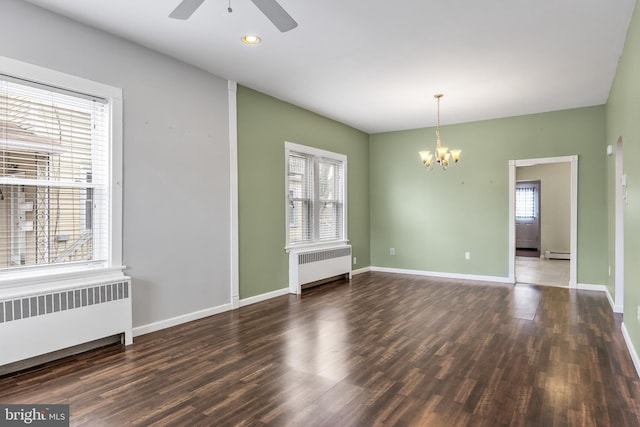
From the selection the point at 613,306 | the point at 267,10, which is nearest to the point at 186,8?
the point at 267,10

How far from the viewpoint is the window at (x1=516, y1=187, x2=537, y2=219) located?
10328 millimetres

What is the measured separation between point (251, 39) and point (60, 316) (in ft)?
9.56

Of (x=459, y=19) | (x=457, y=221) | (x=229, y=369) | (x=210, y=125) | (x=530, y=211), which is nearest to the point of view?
(x=229, y=369)

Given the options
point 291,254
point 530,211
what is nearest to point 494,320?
point 291,254

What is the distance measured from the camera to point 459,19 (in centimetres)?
319

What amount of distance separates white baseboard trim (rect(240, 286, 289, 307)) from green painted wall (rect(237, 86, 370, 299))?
6 centimetres

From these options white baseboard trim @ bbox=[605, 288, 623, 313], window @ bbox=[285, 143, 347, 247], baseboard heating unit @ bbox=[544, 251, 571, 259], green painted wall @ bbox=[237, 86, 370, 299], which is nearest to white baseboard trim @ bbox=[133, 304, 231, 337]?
green painted wall @ bbox=[237, 86, 370, 299]

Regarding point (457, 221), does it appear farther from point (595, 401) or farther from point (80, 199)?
point (80, 199)

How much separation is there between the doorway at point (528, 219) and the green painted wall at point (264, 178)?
6.98 meters

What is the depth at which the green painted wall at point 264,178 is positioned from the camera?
16.3 feet

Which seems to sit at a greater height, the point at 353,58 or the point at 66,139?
the point at 353,58

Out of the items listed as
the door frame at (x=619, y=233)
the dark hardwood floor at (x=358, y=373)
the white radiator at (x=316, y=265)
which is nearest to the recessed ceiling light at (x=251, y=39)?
the dark hardwood floor at (x=358, y=373)

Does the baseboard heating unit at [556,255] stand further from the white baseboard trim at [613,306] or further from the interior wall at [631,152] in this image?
the interior wall at [631,152]

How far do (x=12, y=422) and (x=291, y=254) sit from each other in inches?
149
